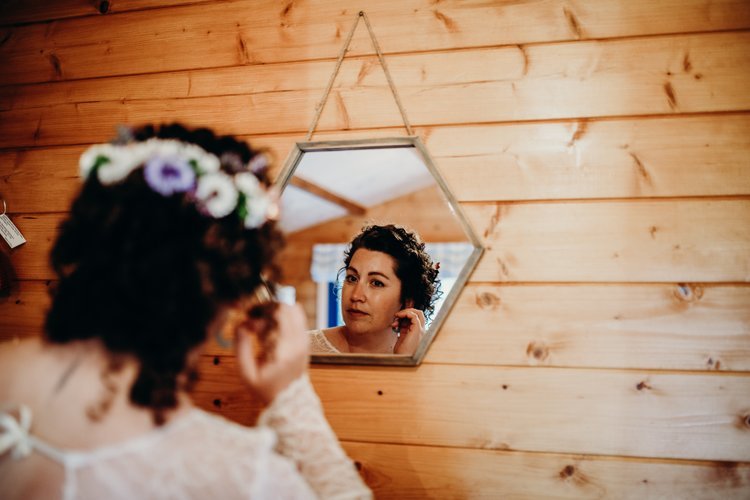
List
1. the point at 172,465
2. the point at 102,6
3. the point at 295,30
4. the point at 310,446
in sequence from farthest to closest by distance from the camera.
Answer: the point at 102,6 < the point at 295,30 < the point at 310,446 < the point at 172,465

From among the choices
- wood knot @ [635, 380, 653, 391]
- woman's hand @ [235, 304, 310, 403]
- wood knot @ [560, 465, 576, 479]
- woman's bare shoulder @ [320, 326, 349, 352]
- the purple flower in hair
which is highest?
wood knot @ [635, 380, 653, 391]

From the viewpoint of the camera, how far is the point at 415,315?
1227 mm

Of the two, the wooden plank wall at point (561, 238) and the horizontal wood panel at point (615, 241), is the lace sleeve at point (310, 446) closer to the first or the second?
the wooden plank wall at point (561, 238)

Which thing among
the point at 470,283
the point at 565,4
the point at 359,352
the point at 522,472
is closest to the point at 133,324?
the point at 359,352

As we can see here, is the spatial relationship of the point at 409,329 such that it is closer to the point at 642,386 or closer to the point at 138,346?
the point at 642,386

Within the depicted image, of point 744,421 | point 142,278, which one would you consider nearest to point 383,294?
point 142,278

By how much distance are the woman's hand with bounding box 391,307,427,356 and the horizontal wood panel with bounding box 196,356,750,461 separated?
0.19ft

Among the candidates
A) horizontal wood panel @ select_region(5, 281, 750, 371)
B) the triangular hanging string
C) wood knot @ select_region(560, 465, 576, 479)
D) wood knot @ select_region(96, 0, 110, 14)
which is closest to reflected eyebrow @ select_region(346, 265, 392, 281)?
horizontal wood panel @ select_region(5, 281, 750, 371)

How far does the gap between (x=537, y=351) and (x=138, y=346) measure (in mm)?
832

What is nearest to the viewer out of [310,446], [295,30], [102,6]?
[310,446]

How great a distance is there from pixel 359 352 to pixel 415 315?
0.17 metres

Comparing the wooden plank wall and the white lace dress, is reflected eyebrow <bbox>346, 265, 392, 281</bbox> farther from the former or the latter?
the white lace dress

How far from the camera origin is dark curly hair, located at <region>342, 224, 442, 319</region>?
4.05ft

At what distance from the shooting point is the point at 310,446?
33.0 inches
